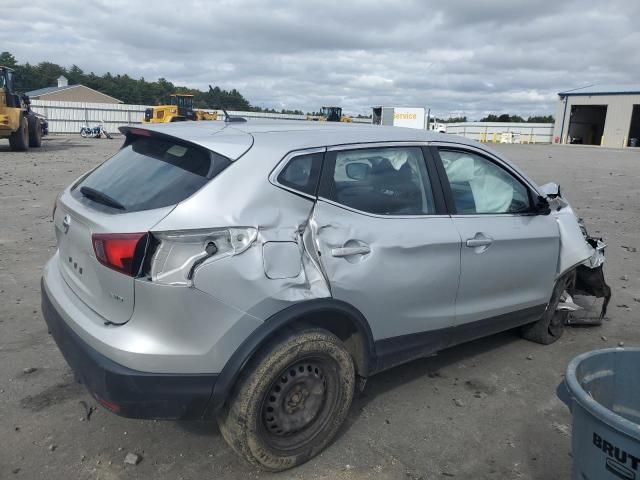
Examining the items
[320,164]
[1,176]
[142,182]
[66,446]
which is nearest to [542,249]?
[320,164]

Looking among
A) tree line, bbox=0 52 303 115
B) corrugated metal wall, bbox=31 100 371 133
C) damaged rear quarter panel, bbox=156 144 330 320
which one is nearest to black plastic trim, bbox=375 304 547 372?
damaged rear quarter panel, bbox=156 144 330 320

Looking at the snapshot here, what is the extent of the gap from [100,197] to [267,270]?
3.34ft

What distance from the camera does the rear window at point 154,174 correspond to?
2.54m

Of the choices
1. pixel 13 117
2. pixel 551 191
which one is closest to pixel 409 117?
pixel 13 117

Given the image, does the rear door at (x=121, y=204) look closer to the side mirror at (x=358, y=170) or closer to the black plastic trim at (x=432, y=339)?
the side mirror at (x=358, y=170)

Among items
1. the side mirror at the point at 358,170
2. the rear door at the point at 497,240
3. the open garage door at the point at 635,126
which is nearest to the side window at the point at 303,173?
the side mirror at the point at 358,170

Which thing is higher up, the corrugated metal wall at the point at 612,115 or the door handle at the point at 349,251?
the corrugated metal wall at the point at 612,115

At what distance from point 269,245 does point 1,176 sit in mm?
13278

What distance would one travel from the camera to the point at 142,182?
2.71 metres

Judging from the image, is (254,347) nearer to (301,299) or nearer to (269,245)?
(301,299)

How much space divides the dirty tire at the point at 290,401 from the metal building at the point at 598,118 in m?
59.4

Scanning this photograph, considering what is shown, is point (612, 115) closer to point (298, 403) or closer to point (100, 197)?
point (298, 403)

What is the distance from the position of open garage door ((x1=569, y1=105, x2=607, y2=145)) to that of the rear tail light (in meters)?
62.9

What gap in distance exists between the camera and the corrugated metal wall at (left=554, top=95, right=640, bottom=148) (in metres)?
52.9
